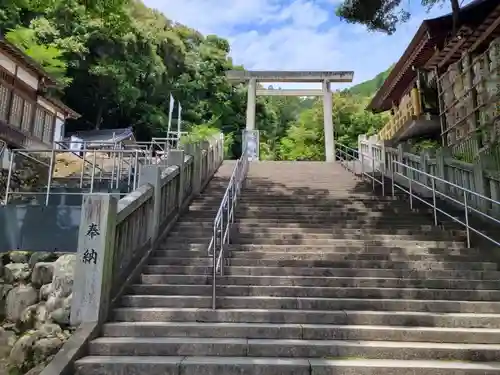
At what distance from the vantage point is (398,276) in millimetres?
5969

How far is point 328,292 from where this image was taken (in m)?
5.50

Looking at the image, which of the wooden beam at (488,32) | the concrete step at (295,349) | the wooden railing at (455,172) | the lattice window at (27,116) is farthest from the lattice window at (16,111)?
the wooden beam at (488,32)

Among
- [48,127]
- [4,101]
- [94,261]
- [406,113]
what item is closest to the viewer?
[94,261]

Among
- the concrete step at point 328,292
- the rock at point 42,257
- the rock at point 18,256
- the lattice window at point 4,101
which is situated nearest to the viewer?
the concrete step at point 328,292

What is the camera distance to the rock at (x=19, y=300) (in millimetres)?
7340

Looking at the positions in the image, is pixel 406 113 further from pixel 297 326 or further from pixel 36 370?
pixel 36 370

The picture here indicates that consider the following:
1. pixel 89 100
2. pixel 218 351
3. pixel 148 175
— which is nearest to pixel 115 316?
pixel 218 351

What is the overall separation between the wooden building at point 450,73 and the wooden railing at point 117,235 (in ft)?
26.7

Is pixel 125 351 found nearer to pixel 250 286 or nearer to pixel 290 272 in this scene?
pixel 250 286

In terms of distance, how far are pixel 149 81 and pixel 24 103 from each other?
1416 centimetres

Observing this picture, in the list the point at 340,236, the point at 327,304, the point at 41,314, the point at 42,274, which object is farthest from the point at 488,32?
the point at 41,314

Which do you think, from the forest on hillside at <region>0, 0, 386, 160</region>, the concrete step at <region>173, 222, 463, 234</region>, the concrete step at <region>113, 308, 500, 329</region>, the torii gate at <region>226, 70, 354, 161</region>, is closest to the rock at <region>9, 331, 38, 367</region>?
the concrete step at <region>113, 308, 500, 329</region>

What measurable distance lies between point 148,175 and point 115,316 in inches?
105

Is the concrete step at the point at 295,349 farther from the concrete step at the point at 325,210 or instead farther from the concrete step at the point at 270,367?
the concrete step at the point at 325,210
